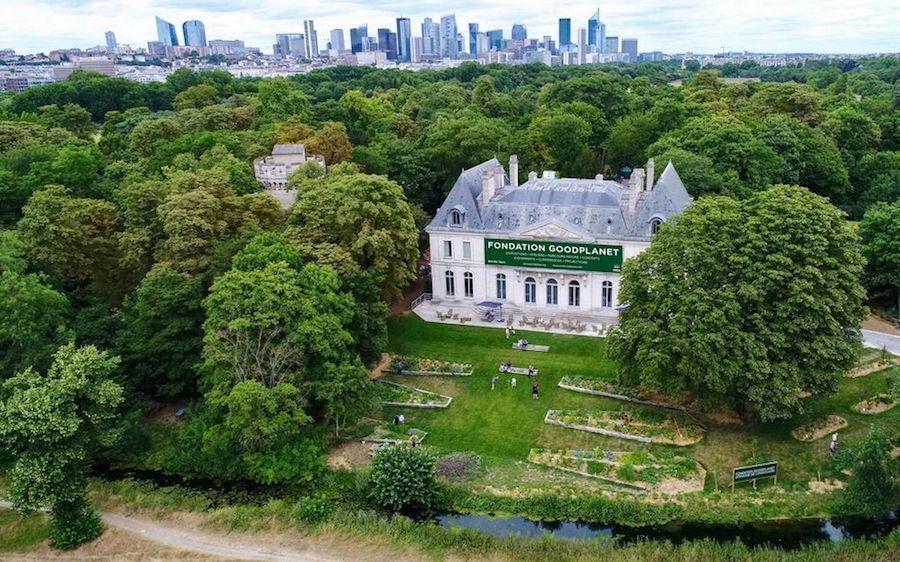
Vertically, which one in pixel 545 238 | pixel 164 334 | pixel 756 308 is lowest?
pixel 164 334

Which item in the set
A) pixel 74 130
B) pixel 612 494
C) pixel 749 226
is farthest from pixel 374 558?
pixel 74 130

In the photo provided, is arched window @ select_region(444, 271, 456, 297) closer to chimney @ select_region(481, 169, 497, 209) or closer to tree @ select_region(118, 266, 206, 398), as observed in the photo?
chimney @ select_region(481, 169, 497, 209)

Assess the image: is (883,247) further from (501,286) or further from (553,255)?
(501,286)

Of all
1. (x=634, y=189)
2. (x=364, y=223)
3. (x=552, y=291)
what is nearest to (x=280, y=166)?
(x=364, y=223)

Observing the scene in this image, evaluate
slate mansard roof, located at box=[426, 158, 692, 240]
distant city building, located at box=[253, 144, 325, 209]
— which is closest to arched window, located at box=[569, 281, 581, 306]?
slate mansard roof, located at box=[426, 158, 692, 240]

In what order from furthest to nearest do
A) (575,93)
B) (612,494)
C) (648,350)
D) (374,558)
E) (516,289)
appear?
(575,93), (516,289), (648,350), (612,494), (374,558)

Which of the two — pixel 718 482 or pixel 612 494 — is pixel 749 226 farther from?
pixel 612 494
